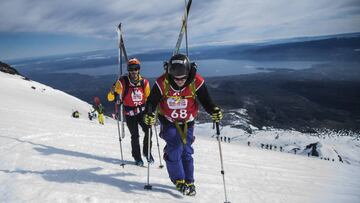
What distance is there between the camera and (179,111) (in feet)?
19.8

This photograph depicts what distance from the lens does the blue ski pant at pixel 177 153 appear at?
6.05 metres

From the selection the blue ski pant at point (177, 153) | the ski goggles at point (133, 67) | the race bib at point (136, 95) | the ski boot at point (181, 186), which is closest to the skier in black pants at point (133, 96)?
the race bib at point (136, 95)

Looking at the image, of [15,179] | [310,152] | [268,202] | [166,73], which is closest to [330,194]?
[268,202]

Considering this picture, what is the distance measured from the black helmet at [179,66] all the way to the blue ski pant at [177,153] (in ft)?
3.82

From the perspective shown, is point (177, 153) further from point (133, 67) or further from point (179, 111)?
point (133, 67)

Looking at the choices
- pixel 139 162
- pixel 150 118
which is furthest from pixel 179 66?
pixel 139 162

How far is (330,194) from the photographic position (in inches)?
273

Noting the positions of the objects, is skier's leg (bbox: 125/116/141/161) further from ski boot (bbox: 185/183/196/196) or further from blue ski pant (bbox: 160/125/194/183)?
ski boot (bbox: 185/183/196/196)

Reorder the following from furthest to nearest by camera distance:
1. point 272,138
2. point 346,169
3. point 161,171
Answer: point 272,138
point 346,169
point 161,171

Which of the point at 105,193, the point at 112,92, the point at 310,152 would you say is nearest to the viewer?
the point at 105,193

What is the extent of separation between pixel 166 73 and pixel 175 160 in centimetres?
181

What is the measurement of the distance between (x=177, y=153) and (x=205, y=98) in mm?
1277

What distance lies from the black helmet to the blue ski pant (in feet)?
3.82

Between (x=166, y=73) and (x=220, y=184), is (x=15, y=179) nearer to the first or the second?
(x=166, y=73)
